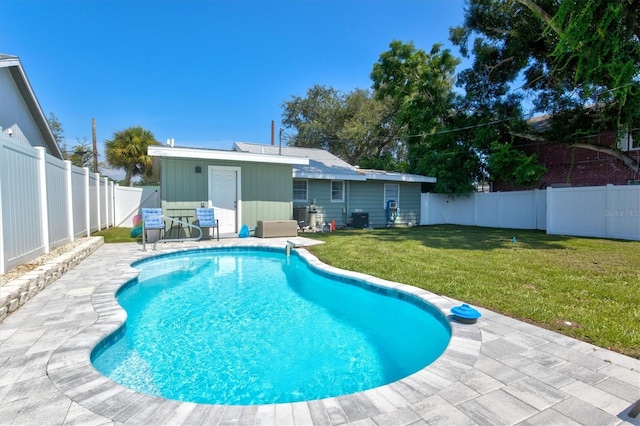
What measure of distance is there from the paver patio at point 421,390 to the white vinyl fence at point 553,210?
32.4ft

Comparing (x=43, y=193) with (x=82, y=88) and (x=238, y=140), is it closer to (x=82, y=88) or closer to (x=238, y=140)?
(x=238, y=140)

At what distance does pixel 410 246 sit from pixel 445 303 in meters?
4.85

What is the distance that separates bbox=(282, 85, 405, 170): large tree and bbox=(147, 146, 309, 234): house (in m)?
14.5

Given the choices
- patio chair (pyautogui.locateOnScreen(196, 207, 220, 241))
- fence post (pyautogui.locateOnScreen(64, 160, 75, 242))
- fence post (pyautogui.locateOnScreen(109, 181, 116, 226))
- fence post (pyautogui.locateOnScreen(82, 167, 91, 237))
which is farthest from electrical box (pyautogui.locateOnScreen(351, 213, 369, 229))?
fence post (pyautogui.locateOnScreen(109, 181, 116, 226))

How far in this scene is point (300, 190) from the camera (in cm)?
1308

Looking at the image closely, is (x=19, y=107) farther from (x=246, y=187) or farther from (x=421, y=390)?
(x=421, y=390)

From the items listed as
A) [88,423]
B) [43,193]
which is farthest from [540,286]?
[43,193]

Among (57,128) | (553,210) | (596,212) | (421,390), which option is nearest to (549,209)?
(553,210)

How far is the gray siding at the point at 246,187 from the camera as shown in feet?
31.6

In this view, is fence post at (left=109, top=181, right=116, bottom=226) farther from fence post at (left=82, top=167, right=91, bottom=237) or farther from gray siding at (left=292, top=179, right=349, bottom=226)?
gray siding at (left=292, top=179, right=349, bottom=226)

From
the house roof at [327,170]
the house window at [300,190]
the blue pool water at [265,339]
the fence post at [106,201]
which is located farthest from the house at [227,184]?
the blue pool water at [265,339]

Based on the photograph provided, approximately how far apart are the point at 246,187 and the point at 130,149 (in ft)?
36.9

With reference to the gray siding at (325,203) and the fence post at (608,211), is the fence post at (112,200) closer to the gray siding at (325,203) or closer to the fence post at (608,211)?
the gray siding at (325,203)

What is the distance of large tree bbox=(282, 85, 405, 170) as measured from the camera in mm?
26516
